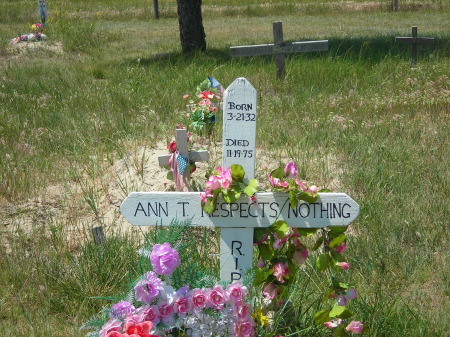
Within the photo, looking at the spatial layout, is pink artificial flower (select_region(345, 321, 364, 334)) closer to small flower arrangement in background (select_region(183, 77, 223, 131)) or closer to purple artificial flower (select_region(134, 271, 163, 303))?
purple artificial flower (select_region(134, 271, 163, 303))

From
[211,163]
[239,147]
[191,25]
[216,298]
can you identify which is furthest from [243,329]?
[191,25]

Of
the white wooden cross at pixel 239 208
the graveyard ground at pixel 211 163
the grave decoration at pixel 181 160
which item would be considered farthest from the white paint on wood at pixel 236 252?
the grave decoration at pixel 181 160

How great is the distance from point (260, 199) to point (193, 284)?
48 centimetres

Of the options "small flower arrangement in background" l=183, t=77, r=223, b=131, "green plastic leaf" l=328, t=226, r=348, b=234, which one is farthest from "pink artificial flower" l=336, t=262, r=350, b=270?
"small flower arrangement in background" l=183, t=77, r=223, b=131

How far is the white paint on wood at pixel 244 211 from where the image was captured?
3.10m

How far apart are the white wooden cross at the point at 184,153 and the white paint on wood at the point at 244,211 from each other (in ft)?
6.23

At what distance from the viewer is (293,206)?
2.98 meters

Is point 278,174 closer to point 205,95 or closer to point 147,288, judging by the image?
point 147,288

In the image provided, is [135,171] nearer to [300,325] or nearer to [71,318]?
[71,318]

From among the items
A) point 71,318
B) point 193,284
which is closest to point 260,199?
point 193,284

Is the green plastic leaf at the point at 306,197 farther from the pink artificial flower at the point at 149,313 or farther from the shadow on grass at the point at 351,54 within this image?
the shadow on grass at the point at 351,54

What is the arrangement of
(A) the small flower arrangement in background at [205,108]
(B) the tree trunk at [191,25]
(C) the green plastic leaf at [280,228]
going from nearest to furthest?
1. (C) the green plastic leaf at [280,228]
2. (A) the small flower arrangement in background at [205,108]
3. (B) the tree trunk at [191,25]

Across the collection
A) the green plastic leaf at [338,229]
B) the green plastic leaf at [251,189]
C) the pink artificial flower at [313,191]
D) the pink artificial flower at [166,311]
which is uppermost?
the green plastic leaf at [251,189]

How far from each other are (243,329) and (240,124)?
0.91 metres
